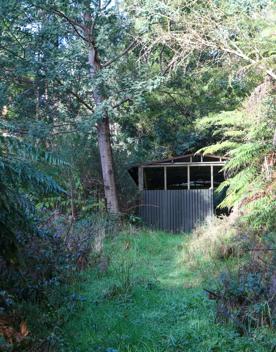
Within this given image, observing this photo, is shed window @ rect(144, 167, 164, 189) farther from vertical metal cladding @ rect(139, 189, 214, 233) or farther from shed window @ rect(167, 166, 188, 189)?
vertical metal cladding @ rect(139, 189, 214, 233)

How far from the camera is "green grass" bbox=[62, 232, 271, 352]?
453 cm

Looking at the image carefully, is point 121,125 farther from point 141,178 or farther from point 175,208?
point 175,208

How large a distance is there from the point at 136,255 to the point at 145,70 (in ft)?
24.4

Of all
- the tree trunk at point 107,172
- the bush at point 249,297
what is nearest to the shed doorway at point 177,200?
the tree trunk at point 107,172

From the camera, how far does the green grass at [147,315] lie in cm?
453

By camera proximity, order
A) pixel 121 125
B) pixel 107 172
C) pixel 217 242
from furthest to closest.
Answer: pixel 121 125
pixel 107 172
pixel 217 242

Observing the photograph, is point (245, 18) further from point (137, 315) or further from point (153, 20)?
point (137, 315)

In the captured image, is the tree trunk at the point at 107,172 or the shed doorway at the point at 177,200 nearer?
the tree trunk at the point at 107,172

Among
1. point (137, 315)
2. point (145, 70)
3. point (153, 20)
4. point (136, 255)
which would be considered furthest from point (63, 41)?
point (137, 315)

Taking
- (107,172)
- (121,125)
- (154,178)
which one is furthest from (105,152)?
(121,125)

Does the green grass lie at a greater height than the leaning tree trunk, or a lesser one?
lesser

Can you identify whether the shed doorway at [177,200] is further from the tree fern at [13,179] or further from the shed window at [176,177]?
the tree fern at [13,179]

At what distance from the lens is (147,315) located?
18.1 ft

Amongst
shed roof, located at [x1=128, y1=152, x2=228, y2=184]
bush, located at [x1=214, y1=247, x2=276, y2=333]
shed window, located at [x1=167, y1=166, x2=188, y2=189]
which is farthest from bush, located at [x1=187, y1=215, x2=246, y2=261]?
shed window, located at [x1=167, y1=166, x2=188, y2=189]
